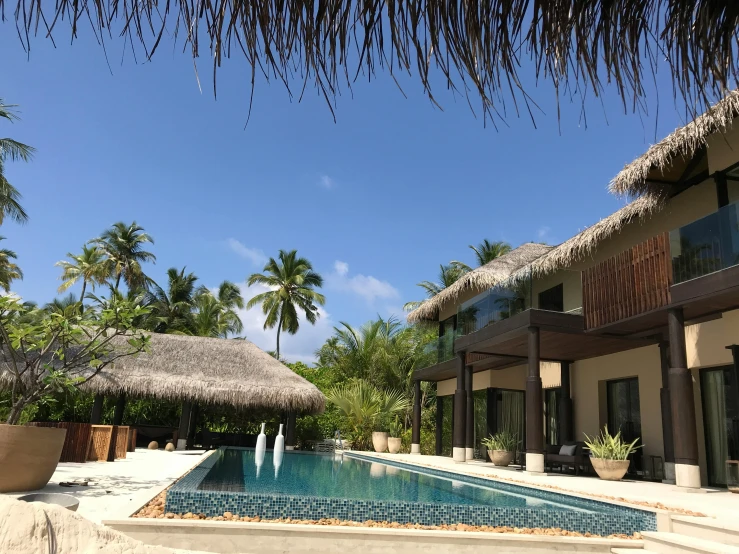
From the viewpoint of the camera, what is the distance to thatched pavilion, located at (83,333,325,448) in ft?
56.0

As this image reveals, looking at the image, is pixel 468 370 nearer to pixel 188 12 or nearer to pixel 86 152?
pixel 86 152

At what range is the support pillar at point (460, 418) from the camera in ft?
45.2

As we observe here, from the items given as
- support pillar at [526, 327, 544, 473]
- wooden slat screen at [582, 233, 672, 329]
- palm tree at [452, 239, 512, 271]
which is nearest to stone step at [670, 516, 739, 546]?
wooden slat screen at [582, 233, 672, 329]

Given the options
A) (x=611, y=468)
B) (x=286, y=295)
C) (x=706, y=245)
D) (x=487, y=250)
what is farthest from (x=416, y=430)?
(x=487, y=250)

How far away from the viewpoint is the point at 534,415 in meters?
10.6

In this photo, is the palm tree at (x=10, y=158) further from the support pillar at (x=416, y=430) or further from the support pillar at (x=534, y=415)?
the support pillar at (x=534, y=415)

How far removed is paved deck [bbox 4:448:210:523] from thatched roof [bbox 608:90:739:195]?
8.16 metres

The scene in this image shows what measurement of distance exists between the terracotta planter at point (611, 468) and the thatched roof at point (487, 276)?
5439mm

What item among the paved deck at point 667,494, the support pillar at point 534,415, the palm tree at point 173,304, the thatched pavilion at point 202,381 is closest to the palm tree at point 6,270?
the palm tree at point 173,304

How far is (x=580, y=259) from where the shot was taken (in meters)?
13.5

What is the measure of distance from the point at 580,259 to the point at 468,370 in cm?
372

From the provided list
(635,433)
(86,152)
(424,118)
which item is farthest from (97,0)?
(635,433)

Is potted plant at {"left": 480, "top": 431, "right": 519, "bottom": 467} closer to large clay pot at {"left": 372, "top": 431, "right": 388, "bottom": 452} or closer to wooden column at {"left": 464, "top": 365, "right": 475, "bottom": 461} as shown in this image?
wooden column at {"left": 464, "top": 365, "right": 475, "bottom": 461}

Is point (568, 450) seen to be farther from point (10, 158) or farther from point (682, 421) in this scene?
point (10, 158)
